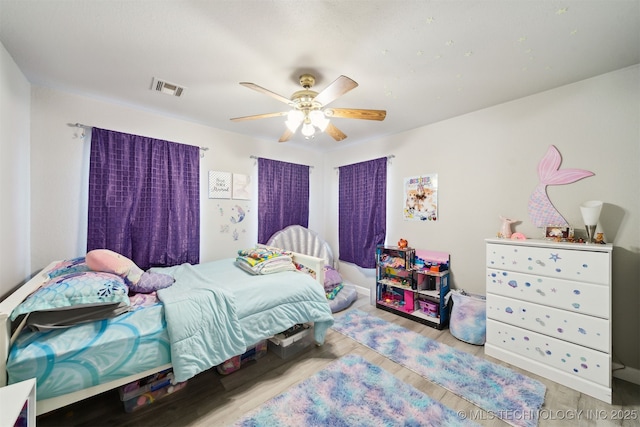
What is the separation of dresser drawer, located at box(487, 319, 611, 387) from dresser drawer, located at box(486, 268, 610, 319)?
0.92ft

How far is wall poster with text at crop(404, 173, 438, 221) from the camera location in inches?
121

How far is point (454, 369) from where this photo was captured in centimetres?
204

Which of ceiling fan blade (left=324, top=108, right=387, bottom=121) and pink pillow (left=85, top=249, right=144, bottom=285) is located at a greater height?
ceiling fan blade (left=324, top=108, right=387, bottom=121)

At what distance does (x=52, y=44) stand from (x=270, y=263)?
7.37 feet

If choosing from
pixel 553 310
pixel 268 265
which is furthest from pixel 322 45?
pixel 553 310

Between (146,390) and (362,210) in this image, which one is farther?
(362,210)

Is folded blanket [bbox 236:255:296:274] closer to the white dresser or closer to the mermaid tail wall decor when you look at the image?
the white dresser

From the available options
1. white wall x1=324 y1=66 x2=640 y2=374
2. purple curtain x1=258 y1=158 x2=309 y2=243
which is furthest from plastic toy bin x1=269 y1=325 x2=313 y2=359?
white wall x1=324 y1=66 x2=640 y2=374

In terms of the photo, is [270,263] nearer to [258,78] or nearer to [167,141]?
[258,78]

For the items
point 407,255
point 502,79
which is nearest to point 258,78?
point 502,79

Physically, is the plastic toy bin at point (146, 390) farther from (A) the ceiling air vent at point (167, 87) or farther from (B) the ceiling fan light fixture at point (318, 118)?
(A) the ceiling air vent at point (167, 87)

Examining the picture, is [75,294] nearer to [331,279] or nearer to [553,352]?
[331,279]

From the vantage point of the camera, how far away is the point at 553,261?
1.95m

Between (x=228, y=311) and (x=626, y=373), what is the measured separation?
3196mm
